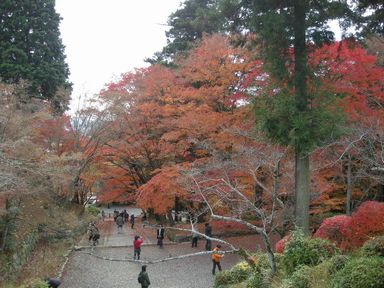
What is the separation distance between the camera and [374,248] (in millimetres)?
8062

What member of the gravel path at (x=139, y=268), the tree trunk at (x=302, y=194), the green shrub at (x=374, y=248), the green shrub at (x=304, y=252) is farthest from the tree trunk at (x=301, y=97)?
the green shrub at (x=374, y=248)

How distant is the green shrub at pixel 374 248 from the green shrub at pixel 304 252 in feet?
4.00

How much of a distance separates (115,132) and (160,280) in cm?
1320

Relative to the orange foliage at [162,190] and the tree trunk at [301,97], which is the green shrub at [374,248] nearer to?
the tree trunk at [301,97]

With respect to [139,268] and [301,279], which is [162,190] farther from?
[301,279]

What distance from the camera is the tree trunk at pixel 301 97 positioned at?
1281cm

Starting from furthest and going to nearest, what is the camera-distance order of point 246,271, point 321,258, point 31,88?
1. point 31,88
2. point 246,271
3. point 321,258

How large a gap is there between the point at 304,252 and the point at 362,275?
2922mm

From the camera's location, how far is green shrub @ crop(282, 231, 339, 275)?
941cm

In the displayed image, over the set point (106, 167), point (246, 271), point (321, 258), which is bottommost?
point (246, 271)

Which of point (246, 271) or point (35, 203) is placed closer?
point (246, 271)

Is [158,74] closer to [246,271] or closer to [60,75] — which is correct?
[60,75]

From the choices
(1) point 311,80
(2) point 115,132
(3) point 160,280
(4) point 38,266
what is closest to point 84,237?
(2) point 115,132

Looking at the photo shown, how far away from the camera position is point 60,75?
80.7 feet
